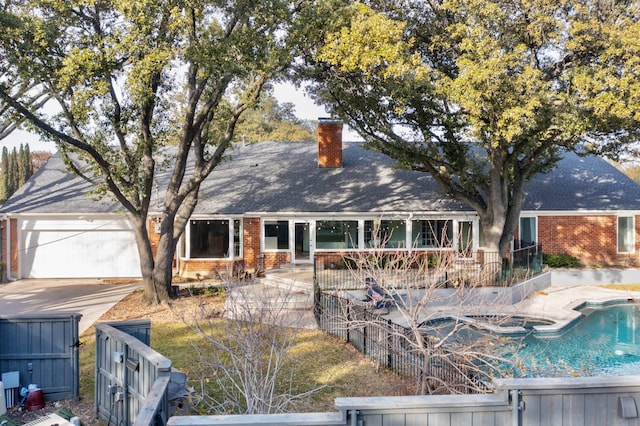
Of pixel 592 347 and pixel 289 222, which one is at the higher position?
pixel 289 222

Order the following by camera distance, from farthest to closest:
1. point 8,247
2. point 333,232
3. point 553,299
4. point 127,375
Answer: point 333,232 → point 8,247 → point 553,299 → point 127,375

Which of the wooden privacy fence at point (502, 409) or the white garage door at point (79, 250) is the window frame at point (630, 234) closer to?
the wooden privacy fence at point (502, 409)

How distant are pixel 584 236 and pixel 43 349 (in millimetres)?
19770

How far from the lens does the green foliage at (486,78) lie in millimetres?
12422

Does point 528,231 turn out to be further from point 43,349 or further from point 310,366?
point 43,349

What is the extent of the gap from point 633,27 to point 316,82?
888cm

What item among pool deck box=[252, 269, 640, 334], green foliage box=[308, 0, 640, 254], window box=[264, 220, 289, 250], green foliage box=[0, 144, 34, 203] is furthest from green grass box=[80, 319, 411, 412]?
green foliage box=[0, 144, 34, 203]

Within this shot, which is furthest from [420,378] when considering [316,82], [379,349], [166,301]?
[316,82]

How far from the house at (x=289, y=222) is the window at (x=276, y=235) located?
40 mm

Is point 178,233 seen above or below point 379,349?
above

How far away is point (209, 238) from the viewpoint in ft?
61.2

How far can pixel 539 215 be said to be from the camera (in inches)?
764

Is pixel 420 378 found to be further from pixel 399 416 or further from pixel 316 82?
pixel 316 82

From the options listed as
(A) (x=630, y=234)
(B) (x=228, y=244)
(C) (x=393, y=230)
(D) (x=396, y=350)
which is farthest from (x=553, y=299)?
(B) (x=228, y=244)
